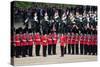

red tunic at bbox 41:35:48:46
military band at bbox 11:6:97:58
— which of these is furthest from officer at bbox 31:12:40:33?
red tunic at bbox 41:35:48:46

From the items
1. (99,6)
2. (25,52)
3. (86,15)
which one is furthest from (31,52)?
(99,6)

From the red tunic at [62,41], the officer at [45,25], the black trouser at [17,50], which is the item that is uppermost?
the officer at [45,25]

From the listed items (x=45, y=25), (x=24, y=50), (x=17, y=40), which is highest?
(x=45, y=25)

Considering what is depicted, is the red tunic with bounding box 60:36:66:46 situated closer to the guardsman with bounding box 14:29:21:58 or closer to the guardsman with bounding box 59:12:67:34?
the guardsman with bounding box 59:12:67:34

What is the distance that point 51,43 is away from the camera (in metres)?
2.85

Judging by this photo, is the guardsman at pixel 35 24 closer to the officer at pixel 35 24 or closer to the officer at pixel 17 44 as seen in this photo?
the officer at pixel 35 24

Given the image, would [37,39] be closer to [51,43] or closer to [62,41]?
[51,43]

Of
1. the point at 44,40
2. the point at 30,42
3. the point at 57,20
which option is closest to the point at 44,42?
the point at 44,40

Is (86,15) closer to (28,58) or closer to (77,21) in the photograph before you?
(77,21)

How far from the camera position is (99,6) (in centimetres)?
310

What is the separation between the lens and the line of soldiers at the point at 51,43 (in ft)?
8.87

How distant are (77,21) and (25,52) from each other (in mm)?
669

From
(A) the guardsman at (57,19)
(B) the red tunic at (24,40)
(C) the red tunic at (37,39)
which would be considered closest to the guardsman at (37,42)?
(C) the red tunic at (37,39)

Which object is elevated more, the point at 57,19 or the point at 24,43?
the point at 57,19
